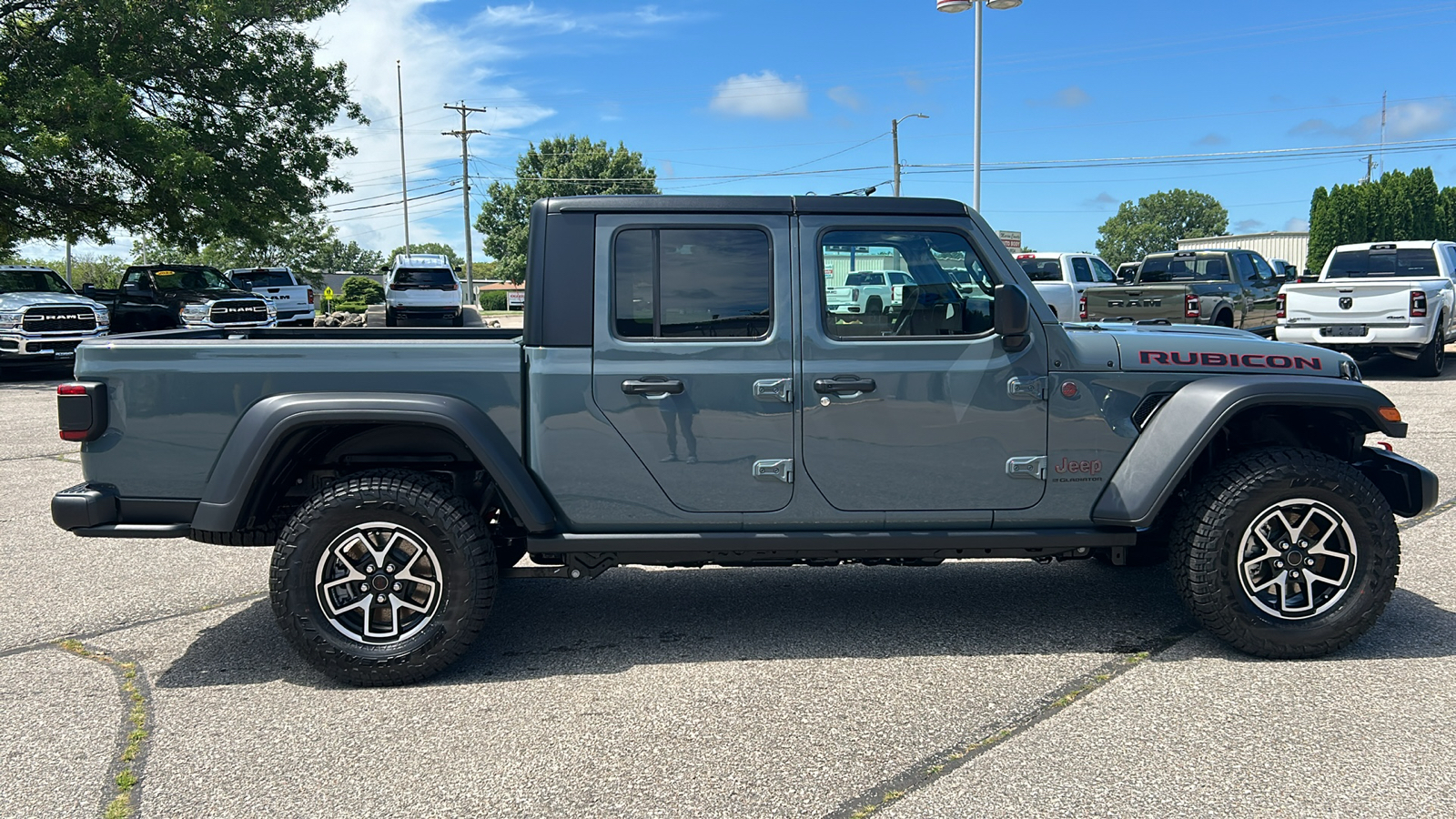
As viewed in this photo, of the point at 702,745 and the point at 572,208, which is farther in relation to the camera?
the point at 572,208

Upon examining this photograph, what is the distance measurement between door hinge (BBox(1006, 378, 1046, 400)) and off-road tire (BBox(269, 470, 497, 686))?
7.13 feet

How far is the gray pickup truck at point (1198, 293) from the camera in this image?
1538 cm

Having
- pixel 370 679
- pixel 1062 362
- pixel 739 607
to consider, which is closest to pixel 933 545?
pixel 1062 362

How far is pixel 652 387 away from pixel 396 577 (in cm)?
125

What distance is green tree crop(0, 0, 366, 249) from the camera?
19.2 metres

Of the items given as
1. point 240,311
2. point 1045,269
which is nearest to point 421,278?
point 240,311

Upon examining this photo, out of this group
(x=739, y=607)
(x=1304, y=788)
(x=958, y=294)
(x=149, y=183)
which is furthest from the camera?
(x=149, y=183)

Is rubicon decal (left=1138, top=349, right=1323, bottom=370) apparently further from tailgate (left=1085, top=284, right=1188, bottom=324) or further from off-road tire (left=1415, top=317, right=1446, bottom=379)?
off-road tire (left=1415, top=317, right=1446, bottom=379)

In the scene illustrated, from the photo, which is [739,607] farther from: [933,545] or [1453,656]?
[1453,656]

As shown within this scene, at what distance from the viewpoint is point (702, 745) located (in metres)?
3.53

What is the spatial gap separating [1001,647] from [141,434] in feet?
11.8

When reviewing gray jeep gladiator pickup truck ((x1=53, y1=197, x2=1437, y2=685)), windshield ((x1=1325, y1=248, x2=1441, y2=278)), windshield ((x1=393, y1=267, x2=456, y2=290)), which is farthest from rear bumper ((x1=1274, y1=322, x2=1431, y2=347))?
windshield ((x1=393, y1=267, x2=456, y2=290))

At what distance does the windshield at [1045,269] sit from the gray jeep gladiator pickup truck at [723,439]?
15.6m

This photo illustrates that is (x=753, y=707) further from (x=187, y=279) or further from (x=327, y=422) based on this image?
(x=187, y=279)
